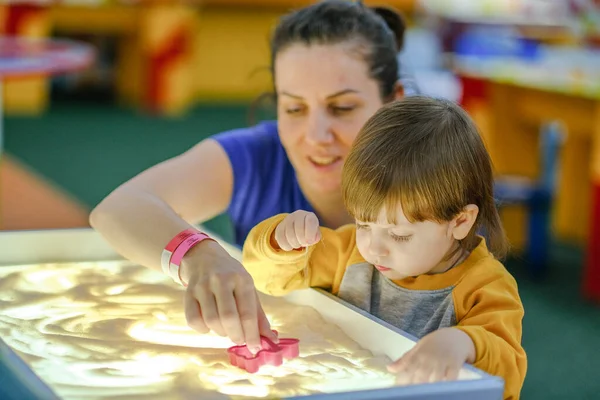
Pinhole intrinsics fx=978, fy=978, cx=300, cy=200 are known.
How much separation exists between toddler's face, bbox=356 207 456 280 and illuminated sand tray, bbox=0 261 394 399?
0.10 m

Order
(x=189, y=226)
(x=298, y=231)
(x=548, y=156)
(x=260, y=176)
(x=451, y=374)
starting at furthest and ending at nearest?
(x=548, y=156), (x=260, y=176), (x=189, y=226), (x=298, y=231), (x=451, y=374)

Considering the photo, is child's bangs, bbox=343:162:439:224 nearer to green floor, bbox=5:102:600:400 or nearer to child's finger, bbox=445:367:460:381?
child's finger, bbox=445:367:460:381

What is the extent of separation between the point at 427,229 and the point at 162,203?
1.25 feet

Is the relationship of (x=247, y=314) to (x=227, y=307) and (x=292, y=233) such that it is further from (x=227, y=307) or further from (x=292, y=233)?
(x=292, y=233)

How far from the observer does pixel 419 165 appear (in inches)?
40.0

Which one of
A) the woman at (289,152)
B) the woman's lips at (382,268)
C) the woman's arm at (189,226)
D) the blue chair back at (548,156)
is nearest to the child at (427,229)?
the woman's lips at (382,268)

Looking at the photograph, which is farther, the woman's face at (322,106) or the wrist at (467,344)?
the woman's face at (322,106)

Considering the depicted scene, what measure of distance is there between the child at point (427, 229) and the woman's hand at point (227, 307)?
11 cm

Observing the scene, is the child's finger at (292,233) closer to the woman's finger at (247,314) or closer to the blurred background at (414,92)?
the woman's finger at (247,314)

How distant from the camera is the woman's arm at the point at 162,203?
1.19 meters

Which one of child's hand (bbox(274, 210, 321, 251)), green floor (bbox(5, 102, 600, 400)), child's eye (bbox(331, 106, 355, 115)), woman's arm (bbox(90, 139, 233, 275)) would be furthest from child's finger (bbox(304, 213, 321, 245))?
green floor (bbox(5, 102, 600, 400))

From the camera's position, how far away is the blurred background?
3.10m

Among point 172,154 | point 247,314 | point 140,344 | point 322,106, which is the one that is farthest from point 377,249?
point 172,154

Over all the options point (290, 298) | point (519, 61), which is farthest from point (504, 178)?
point (290, 298)
